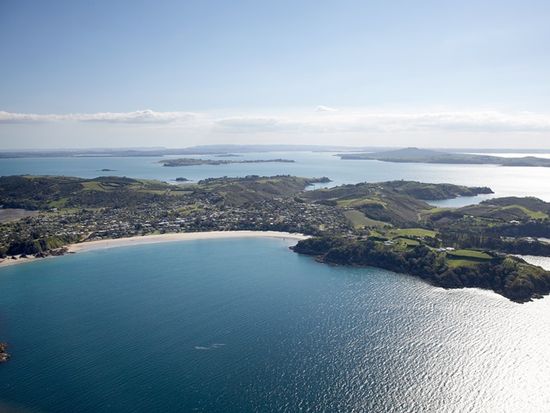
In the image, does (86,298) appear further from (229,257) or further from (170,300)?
(229,257)

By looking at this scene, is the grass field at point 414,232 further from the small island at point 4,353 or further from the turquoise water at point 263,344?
the small island at point 4,353

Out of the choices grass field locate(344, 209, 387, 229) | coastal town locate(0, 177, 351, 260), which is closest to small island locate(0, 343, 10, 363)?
coastal town locate(0, 177, 351, 260)

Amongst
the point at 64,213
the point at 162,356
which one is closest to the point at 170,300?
the point at 162,356

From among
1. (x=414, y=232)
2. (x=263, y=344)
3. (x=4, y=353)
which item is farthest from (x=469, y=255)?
(x=4, y=353)

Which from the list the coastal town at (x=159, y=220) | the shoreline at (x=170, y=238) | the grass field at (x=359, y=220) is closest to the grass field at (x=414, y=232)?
the grass field at (x=359, y=220)

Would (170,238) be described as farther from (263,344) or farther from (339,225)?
(263,344)

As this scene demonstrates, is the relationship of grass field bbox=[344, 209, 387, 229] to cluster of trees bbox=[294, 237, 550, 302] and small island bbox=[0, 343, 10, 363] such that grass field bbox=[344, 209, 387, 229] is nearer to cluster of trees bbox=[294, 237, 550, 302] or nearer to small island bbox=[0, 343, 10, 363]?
cluster of trees bbox=[294, 237, 550, 302]
